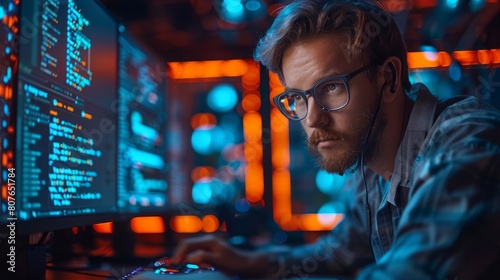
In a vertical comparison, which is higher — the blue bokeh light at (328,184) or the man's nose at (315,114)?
the man's nose at (315,114)

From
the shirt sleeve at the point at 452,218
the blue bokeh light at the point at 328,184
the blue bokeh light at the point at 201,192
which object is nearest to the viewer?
the shirt sleeve at the point at 452,218

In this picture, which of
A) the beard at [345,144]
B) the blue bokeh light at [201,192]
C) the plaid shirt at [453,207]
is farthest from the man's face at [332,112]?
the blue bokeh light at [201,192]

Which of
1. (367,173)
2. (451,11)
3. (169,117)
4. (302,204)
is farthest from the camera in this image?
(302,204)

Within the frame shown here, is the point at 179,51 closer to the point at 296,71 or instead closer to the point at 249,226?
the point at 249,226

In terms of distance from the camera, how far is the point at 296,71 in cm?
84

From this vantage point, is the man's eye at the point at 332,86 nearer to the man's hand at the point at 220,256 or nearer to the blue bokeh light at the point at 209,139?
the man's hand at the point at 220,256

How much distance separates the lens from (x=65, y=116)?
2.47 ft

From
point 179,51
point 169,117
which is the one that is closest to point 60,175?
point 169,117

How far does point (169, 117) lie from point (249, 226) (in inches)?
17.8

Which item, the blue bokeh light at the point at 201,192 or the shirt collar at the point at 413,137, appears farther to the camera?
the blue bokeh light at the point at 201,192

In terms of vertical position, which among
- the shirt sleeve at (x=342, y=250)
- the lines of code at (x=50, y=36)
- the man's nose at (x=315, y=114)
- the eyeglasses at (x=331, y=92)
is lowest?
the shirt sleeve at (x=342, y=250)

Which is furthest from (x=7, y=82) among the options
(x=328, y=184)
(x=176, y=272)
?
(x=328, y=184)

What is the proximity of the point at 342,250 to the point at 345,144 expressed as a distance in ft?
1.41

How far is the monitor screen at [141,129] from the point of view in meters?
1.05
